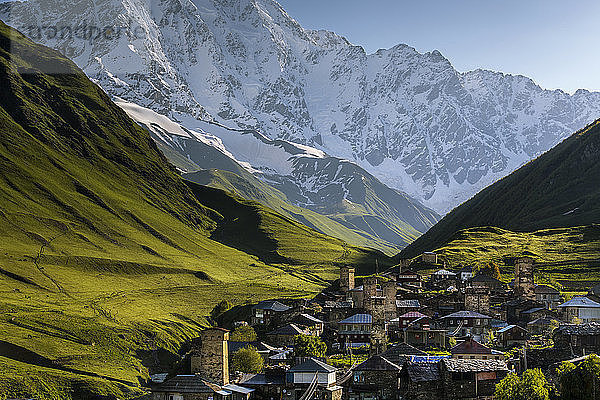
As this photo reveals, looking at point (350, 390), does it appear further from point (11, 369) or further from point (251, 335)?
point (11, 369)

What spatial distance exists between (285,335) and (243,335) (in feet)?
27.5

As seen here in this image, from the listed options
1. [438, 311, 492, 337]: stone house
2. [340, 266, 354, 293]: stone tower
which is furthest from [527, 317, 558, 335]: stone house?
[340, 266, 354, 293]: stone tower

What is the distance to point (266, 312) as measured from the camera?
507 ft

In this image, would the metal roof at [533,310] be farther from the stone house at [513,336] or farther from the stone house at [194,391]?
the stone house at [194,391]

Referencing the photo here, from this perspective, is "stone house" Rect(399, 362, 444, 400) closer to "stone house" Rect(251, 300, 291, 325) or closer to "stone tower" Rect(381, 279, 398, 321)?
"stone tower" Rect(381, 279, 398, 321)

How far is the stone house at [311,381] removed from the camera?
79688 millimetres

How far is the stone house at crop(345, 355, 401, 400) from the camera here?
256 feet

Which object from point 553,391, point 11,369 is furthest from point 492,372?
point 11,369

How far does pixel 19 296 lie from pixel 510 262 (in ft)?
398

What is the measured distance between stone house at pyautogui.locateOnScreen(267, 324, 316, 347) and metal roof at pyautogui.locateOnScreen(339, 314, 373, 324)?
6517 millimetres

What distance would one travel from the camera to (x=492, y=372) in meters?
75.1

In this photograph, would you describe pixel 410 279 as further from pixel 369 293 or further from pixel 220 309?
pixel 220 309

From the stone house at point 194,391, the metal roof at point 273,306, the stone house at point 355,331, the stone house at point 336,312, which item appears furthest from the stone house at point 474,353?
the metal roof at point 273,306

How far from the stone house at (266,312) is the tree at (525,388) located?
285ft
